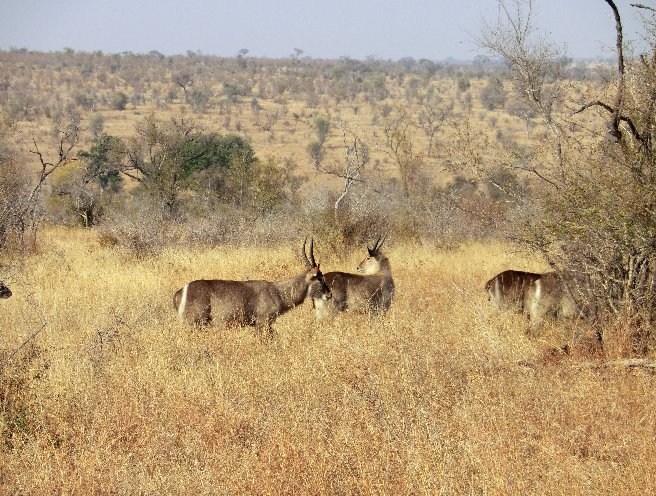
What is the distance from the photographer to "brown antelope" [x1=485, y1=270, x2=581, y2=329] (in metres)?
8.61

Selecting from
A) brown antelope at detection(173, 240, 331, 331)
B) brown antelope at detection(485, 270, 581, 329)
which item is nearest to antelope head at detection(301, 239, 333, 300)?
brown antelope at detection(173, 240, 331, 331)

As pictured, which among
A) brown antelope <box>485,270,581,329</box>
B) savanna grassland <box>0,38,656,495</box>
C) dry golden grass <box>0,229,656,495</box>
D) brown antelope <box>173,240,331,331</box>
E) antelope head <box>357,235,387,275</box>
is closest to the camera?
dry golden grass <box>0,229,656,495</box>

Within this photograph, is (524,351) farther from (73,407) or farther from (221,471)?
(73,407)

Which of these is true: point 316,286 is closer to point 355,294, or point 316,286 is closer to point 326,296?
point 326,296

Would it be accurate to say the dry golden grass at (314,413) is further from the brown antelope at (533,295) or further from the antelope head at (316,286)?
the antelope head at (316,286)

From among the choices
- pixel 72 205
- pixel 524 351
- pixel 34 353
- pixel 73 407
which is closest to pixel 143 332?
pixel 34 353

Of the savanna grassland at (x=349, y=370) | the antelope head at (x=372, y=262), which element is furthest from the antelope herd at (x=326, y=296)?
the antelope head at (x=372, y=262)

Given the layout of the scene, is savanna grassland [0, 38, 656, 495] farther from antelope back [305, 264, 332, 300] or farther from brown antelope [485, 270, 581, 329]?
antelope back [305, 264, 332, 300]

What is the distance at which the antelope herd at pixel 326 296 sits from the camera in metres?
8.21

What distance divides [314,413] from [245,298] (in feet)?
11.1

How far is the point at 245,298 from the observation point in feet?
27.9

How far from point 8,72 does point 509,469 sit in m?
77.7

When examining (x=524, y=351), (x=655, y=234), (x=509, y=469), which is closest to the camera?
(x=509, y=469)

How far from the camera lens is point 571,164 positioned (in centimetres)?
782
